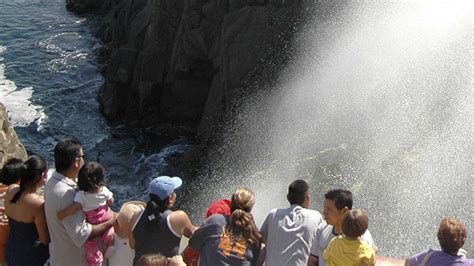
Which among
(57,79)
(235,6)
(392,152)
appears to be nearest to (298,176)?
(392,152)

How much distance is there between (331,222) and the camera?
6.82m

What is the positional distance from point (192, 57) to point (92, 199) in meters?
21.3

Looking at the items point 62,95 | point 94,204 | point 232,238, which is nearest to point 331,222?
point 232,238

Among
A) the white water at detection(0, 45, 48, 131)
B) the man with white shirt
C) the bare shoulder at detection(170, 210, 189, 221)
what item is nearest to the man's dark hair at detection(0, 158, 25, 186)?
the man with white shirt

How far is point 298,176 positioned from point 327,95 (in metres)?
4.74

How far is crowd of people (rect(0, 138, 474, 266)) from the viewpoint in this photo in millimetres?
6332

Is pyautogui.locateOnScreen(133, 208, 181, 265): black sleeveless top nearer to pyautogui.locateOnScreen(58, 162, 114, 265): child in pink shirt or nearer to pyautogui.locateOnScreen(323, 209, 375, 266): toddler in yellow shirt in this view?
pyautogui.locateOnScreen(58, 162, 114, 265): child in pink shirt

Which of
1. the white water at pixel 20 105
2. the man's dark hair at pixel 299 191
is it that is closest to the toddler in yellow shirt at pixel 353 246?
the man's dark hair at pixel 299 191

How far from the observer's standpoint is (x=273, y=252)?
6.73 meters

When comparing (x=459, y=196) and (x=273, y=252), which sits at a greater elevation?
(x=273, y=252)

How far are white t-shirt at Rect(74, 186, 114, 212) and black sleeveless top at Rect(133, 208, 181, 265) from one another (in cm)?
64

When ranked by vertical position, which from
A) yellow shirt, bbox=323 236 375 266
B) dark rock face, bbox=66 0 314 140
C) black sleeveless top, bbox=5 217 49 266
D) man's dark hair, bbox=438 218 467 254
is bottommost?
dark rock face, bbox=66 0 314 140

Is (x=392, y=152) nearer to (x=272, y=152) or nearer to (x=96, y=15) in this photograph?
(x=272, y=152)

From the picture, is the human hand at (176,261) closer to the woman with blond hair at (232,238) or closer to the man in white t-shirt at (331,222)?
the woman with blond hair at (232,238)
